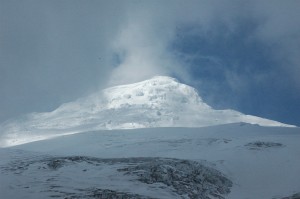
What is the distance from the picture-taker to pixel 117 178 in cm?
4119

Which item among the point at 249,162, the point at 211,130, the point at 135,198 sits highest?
the point at 211,130

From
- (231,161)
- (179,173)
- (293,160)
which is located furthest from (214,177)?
(293,160)

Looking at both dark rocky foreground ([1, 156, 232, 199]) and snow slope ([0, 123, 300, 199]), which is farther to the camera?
snow slope ([0, 123, 300, 199])

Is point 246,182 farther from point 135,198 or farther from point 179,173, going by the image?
point 135,198

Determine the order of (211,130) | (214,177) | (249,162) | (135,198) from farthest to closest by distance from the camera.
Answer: (211,130)
(249,162)
(214,177)
(135,198)

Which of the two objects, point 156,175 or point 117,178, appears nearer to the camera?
point 117,178

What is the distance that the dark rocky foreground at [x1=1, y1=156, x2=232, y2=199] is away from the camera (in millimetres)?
36406

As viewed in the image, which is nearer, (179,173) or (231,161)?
(179,173)

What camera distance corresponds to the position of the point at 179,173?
4322cm

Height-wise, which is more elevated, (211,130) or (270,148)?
(211,130)

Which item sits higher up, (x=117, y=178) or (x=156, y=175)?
(x=156, y=175)

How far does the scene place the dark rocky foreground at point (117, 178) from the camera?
36406mm

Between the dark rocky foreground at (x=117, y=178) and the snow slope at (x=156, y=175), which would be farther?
the snow slope at (x=156, y=175)

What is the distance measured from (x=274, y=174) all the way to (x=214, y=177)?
29.6 feet
